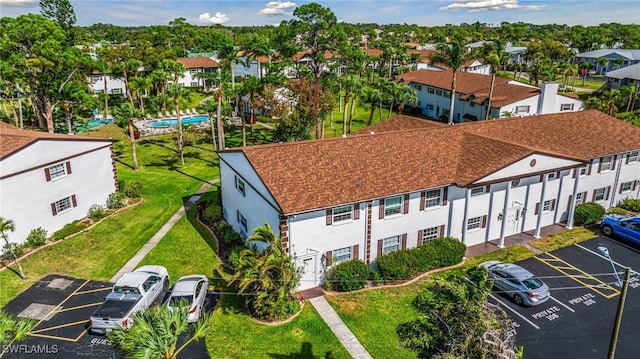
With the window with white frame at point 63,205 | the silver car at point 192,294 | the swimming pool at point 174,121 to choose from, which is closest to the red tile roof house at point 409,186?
the silver car at point 192,294

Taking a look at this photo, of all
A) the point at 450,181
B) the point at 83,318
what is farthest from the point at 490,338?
the point at 83,318

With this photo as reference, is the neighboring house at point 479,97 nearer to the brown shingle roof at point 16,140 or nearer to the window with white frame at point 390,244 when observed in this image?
the window with white frame at point 390,244

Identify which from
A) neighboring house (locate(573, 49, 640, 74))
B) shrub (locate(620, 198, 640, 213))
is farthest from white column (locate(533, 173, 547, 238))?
neighboring house (locate(573, 49, 640, 74))

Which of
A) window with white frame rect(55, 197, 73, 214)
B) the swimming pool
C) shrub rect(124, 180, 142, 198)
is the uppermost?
the swimming pool

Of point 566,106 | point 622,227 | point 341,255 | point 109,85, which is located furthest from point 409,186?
point 109,85

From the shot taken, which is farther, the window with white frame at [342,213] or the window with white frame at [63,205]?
the window with white frame at [63,205]

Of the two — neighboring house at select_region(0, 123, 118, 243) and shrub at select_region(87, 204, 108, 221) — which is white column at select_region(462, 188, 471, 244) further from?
neighboring house at select_region(0, 123, 118, 243)
